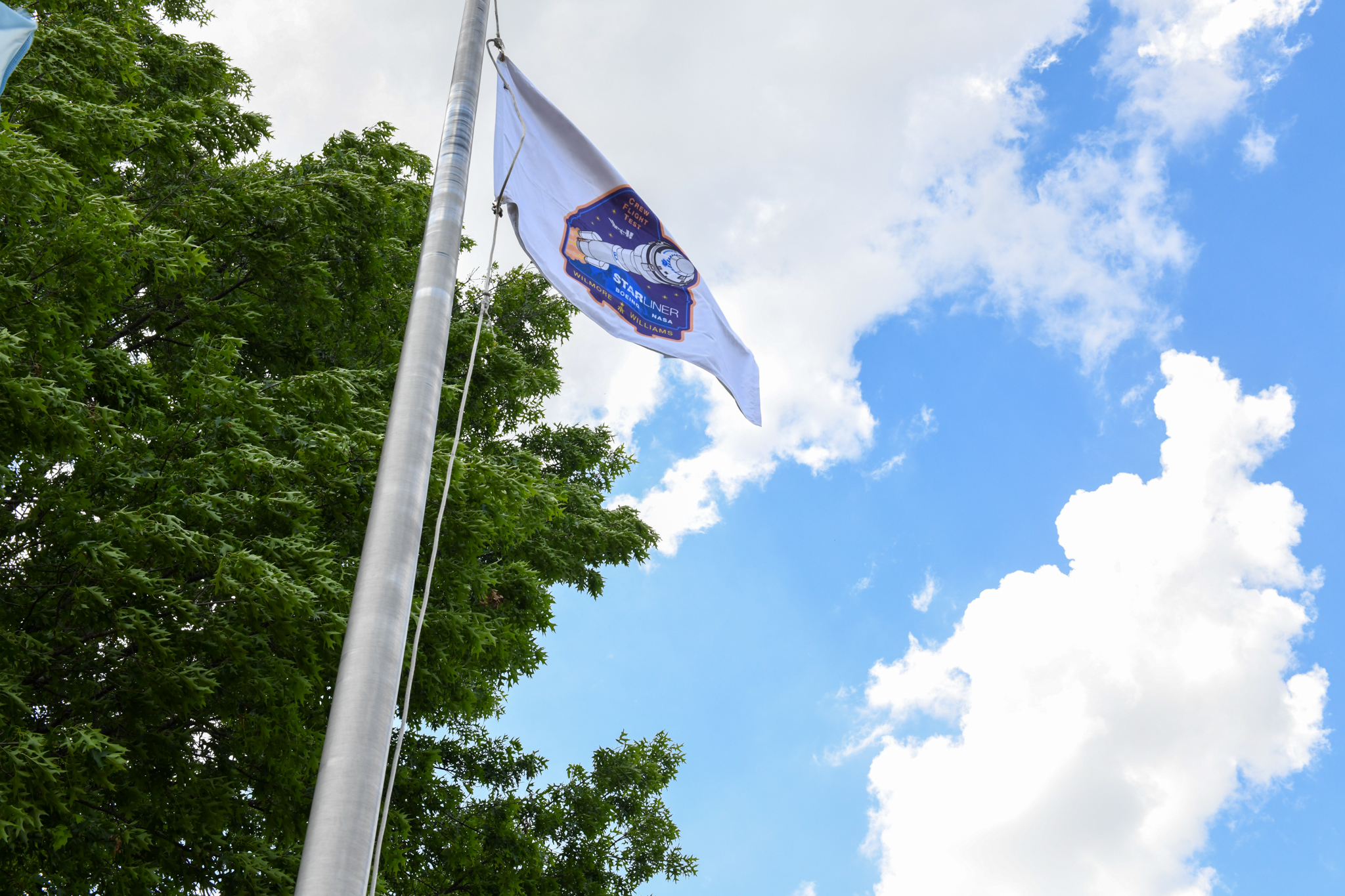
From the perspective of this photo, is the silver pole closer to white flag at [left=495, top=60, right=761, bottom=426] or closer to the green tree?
white flag at [left=495, top=60, right=761, bottom=426]

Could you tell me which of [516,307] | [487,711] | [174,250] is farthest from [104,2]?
[487,711]

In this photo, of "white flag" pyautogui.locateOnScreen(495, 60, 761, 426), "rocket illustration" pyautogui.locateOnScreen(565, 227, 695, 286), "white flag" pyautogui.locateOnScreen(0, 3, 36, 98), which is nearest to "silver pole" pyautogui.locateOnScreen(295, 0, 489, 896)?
"white flag" pyautogui.locateOnScreen(495, 60, 761, 426)

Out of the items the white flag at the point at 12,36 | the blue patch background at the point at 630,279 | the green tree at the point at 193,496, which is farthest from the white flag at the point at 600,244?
the green tree at the point at 193,496

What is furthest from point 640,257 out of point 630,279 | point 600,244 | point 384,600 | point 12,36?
point 384,600

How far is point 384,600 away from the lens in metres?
3.67

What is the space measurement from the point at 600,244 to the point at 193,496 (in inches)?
150

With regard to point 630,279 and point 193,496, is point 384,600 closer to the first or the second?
point 630,279

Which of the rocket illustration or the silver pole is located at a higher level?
the rocket illustration

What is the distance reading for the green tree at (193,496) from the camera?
755 centimetres

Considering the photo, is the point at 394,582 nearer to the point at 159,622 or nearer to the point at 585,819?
the point at 159,622

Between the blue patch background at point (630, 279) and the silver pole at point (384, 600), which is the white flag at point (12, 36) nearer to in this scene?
the silver pole at point (384, 600)

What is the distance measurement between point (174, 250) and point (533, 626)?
600 centimetres

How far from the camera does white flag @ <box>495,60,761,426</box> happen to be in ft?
19.7

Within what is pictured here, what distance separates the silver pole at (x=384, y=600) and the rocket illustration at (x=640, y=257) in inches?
49.4
